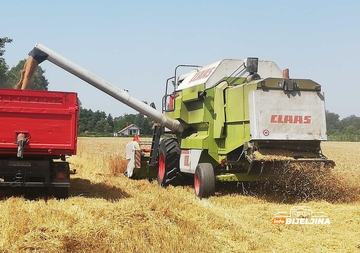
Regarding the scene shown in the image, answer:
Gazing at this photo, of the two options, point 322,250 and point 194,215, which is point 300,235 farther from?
point 194,215

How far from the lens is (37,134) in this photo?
801 centimetres

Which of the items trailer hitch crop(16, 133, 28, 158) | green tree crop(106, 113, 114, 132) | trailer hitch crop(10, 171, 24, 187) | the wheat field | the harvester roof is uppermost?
green tree crop(106, 113, 114, 132)

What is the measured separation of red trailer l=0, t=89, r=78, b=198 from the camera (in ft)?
26.0

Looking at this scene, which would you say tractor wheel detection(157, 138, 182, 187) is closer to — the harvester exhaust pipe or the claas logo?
the harvester exhaust pipe

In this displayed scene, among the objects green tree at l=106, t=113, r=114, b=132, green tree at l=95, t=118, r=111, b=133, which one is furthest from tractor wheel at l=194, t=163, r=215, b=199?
green tree at l=106, t=113, r=114, b=132

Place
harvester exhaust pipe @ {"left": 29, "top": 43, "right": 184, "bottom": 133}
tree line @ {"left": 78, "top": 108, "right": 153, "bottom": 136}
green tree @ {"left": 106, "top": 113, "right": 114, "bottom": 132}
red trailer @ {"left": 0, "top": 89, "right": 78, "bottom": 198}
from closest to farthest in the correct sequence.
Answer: red trailer @ {"left": 0, "top": 89, "right": 78, "bottom": 198}, harvester exhaust pipe @ {"left": 29, "top": 43, "right": 184, "bottom": 133}, tree line @ {"left": 78, "top": 108, "right": 153, "bottom": 136}, green tree @ {"left": 106, "top": 113, "right": 114, "bottom": 132}

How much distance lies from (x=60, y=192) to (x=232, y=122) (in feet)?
11.0

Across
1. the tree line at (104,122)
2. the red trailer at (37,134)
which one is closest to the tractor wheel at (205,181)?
the red trailer at (37,134)

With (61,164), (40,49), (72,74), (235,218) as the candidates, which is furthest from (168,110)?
(235,218)

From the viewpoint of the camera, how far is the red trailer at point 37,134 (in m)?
7.92

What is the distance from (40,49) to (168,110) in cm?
343

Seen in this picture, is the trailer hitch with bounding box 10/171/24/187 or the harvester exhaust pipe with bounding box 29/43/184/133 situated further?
the harvester exhaust pipe with bounding box 29/43/184/133

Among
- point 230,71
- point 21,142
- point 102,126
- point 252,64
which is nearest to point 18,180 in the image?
point 21,142

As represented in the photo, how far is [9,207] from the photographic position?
21.9 feet
